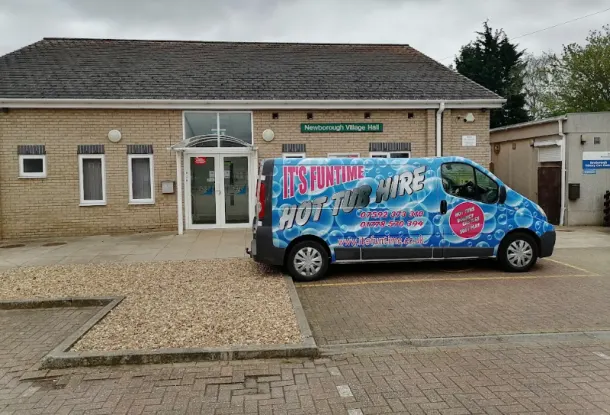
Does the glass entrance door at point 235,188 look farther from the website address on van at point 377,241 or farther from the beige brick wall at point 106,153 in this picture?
the website address on van at point 377,241

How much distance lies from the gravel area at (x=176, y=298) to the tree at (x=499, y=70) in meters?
26.1

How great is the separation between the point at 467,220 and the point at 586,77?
69.3ft

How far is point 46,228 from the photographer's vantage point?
13.7 metres

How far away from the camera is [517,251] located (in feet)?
28.1

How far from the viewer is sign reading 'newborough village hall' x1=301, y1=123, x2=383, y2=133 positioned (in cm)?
1442

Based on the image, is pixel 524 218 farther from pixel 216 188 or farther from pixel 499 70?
pixel 499 70

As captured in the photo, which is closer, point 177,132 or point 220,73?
point 177,132

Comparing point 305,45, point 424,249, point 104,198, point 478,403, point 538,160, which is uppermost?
point 305,45

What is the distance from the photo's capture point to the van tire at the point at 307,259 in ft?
26.7

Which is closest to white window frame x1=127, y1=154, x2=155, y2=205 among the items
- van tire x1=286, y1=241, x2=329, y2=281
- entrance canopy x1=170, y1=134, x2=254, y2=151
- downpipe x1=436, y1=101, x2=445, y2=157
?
entrance canopy x1=170, y1=134, x2=254, y2=151

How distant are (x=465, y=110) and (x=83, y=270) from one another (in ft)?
38.0

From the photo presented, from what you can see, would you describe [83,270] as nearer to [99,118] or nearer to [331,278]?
[331,278]

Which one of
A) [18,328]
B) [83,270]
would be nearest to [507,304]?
[18,328]

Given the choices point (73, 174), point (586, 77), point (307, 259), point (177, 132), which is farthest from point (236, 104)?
point (586, 77)
